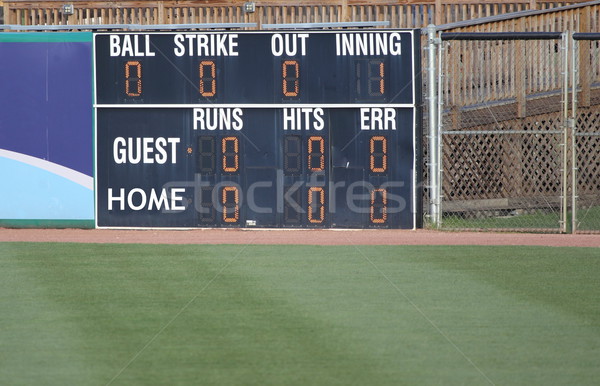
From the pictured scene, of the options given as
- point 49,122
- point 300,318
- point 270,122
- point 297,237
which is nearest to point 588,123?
point 270,122

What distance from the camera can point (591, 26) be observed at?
21266mm

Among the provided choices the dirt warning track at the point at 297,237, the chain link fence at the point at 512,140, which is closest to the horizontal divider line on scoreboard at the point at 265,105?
the chain link fence at the point at 512,140

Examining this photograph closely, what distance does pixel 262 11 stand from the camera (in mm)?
22422

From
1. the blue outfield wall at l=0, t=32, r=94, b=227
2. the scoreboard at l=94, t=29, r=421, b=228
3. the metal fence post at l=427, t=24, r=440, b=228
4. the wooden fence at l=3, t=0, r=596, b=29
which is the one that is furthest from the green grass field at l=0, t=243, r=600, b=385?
the wooden fence at l=3, t=0, r=596, b=29

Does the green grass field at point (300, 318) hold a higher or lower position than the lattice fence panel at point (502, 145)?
lower

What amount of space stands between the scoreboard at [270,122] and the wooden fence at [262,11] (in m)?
4.67

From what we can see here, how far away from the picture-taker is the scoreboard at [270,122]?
679 inches

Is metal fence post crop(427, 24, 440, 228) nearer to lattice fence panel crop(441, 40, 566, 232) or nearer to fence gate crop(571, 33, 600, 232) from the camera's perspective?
lattice fence panel crop(441, 40, 566, 232)

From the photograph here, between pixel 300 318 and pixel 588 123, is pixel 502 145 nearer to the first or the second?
pixel 588 123

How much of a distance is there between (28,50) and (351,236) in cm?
652

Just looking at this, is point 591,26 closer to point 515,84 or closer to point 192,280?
point 515,84

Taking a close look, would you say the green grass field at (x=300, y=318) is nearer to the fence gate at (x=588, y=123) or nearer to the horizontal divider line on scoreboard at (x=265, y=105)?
the horizontal divider line on scoreboard at (x=265, y=105)

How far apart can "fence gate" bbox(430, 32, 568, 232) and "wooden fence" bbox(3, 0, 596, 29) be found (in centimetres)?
173

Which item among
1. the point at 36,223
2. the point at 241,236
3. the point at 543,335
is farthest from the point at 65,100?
the point at 543,335
